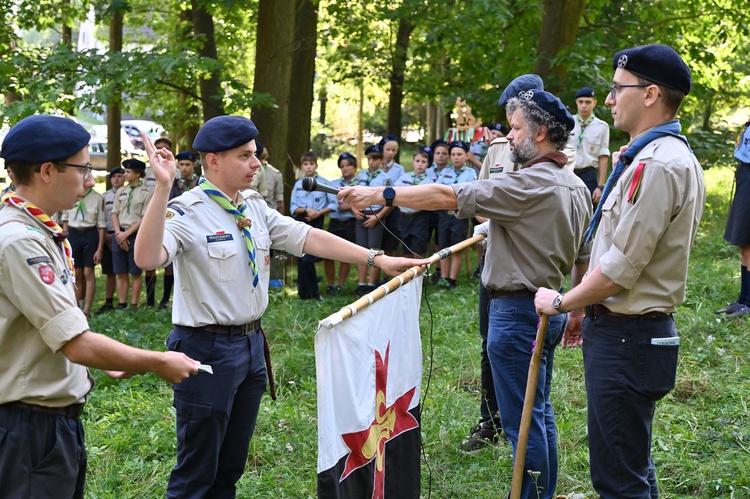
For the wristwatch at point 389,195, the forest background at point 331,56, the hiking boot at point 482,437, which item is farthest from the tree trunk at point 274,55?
the wristwatch at point 389,195

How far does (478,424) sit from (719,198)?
14.9 metres

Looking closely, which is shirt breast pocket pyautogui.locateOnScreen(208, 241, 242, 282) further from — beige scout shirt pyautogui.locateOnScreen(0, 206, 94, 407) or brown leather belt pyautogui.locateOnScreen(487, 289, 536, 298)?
brown leather belt pyautogui.locateOnScreen(487, 289, 536, 298)

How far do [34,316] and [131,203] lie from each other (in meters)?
9.41

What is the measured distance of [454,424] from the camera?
6.09 metres

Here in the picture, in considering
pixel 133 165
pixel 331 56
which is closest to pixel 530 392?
pixel 133 165

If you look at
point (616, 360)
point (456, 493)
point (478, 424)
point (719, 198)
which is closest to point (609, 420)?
point (616, 360)

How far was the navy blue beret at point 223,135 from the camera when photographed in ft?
13.3

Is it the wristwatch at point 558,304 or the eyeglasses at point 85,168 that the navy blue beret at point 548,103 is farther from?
the eyeglasses at point 85,168

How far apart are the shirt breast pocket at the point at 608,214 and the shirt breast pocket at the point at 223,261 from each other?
1.85 metres

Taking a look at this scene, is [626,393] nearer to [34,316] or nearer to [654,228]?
[654,228]

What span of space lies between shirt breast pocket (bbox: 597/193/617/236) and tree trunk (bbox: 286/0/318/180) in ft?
41.3

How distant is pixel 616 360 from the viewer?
359 centimetres

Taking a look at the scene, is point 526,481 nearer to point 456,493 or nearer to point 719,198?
point 456,493

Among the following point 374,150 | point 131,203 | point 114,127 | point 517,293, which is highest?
point 517,293
